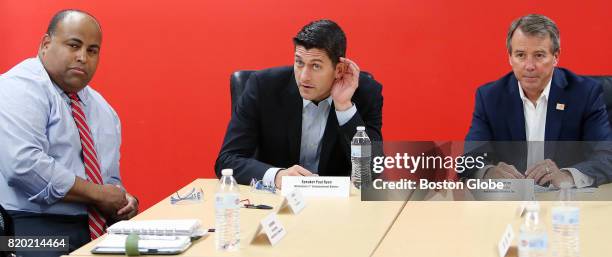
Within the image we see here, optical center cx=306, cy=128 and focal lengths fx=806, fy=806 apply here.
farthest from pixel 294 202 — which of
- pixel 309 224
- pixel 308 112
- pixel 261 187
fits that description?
pixel 308 112

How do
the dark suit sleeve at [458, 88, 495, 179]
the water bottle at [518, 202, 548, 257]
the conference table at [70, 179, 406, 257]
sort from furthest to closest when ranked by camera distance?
the dark suit sleeve at [458, 88, 495, 179]
the conference table at [70, 179, 406, 257]
the water bottle at [518, 202, 548, 257]

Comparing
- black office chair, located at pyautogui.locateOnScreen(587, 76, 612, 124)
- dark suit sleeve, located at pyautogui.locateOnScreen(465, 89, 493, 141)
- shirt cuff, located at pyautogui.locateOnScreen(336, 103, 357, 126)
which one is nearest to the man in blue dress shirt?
shirt cuff, located at pyautogui.locateOnScreen(336, 103, 357, 126)

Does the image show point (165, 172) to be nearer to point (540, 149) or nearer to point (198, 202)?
point (198, 202)

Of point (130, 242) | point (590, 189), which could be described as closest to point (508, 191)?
point (590, 189)

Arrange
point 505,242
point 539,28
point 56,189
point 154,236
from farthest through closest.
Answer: point 539,28
point 56,189
point 154,236
point 505,242

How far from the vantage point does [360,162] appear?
324 centimetres

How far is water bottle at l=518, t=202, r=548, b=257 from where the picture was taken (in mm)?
1971

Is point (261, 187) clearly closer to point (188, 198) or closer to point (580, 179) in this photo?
point (188, 198)

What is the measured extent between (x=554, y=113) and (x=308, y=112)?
1.05 m

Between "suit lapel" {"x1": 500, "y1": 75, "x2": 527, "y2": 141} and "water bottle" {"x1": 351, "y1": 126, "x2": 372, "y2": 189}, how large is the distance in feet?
2.11

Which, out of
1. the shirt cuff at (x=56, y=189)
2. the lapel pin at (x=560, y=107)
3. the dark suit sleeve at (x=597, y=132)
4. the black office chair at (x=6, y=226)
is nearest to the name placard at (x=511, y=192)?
the dark suit sleeve at (x=597, y=132)

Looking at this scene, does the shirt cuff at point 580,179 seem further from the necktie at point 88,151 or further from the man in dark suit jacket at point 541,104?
the necktie at point 88,151

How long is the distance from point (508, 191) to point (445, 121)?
164 centimetres

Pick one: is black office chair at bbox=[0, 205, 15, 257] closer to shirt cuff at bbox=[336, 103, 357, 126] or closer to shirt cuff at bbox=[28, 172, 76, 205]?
shirt cuff at bbox=[28, 172, 76, 205]
